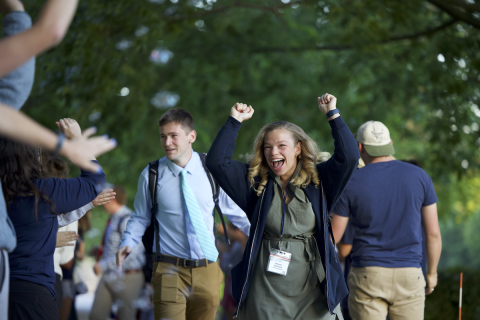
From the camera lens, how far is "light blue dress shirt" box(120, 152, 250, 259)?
443cm

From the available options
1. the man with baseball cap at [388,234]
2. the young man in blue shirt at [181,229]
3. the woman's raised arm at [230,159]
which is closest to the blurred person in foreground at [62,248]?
the young man in blue shirt at [181,229]

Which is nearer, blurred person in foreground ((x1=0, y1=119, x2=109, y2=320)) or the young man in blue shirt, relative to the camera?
blurred person in foreground ((x1=0, y1=119, x2=109, y2=320))

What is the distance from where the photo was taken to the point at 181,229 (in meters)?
4.44

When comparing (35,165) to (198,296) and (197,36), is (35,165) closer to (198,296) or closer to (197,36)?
(198,296)

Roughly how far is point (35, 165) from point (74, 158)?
1.35 metres

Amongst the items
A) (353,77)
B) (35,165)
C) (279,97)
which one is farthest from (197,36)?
(35,165)

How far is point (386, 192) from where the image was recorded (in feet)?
14.3

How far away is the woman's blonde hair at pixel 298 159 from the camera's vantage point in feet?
11.4

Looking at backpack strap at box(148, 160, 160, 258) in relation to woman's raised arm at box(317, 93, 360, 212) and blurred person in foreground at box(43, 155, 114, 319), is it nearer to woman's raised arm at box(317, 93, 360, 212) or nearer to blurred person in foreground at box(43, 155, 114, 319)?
blurred person in foreground at box(43, 155, 114, 319)

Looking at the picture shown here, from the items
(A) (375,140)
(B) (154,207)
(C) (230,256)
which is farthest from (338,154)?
(C) (230,256)

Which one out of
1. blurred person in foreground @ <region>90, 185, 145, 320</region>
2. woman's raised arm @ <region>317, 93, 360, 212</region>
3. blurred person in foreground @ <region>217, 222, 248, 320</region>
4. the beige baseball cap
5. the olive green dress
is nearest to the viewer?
woman's raised arm @ <region>317, 93, 360, 212</region>

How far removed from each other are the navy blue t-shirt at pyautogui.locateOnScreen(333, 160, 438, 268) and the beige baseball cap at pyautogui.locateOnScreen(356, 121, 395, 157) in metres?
0.19

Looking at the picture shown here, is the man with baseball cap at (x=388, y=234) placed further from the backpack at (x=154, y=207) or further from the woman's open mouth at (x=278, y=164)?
the woman's open mouth at (x=278, y=164)

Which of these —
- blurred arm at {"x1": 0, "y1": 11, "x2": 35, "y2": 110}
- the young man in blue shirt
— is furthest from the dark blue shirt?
the young man in blue shirt
